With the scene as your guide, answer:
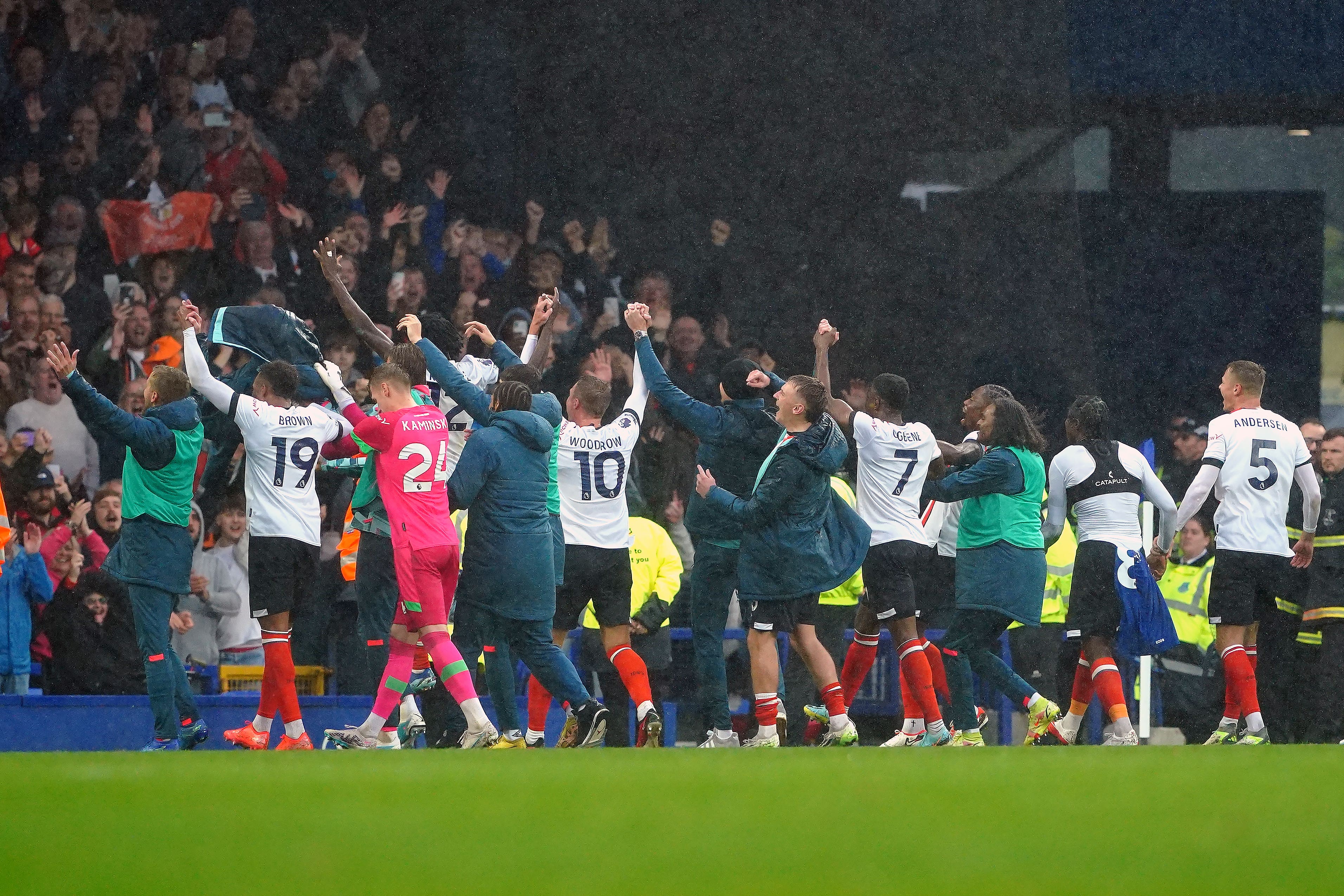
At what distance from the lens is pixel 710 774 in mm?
5738

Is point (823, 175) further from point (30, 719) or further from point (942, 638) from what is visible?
point (30, 719)

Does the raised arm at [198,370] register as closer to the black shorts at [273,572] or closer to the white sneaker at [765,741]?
the black shorts at [273,572]

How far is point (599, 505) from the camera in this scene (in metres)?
8.52

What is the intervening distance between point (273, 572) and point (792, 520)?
94.7 inches

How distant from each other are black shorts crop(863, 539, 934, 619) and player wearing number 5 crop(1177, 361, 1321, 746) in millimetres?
1457

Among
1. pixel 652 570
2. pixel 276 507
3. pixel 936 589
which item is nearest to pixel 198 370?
pixel 276 507

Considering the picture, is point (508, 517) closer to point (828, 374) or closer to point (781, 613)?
point (781, 613)

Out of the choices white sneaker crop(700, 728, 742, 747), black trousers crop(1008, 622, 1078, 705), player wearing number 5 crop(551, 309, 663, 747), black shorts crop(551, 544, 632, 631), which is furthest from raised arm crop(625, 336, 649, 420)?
black trousers crop(1008, 622, 1078, 705)

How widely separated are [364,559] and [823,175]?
709cm

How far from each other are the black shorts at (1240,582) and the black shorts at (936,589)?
4.48 ft

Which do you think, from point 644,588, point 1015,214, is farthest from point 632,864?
point 1015,214

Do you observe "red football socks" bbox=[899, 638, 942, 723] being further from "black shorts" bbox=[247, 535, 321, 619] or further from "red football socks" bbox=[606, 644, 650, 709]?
"black shorts" bbox=[247, 535, 321, 619]

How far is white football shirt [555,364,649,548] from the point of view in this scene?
27.9 ft

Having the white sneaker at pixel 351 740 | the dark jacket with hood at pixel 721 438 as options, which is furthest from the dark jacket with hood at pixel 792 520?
the white sneaker at pixel 351 740
